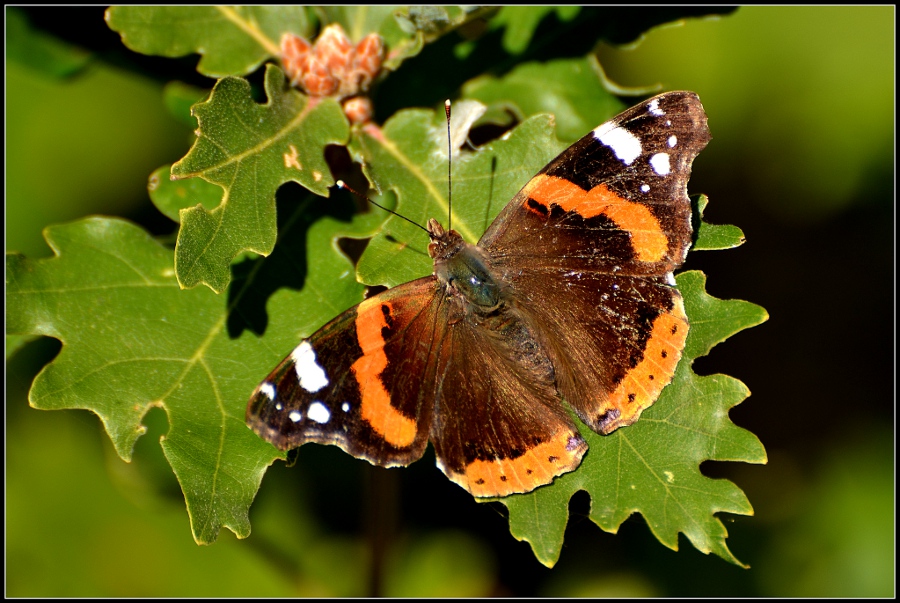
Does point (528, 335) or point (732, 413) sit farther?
point (732, 413)

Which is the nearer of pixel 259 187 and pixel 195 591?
pixel 259 187

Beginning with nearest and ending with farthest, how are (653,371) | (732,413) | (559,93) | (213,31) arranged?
(653,371)
(213,31)
(559,93)
(732,413)

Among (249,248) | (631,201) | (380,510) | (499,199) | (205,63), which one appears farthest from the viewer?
(380,510)

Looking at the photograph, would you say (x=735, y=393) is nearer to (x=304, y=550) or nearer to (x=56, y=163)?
(x=304, y=550)

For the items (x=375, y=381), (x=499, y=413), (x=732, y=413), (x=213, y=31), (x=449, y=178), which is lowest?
(x=732, y=413)

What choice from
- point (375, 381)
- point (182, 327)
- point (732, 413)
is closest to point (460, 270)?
point (375, 381)

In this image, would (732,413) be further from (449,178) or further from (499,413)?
(449,178)

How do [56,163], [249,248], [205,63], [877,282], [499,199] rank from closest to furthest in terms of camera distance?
[249,248] → [499,199] → [205,63] → [56,163] → [877,282]

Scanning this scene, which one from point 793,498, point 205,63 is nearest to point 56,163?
point 205,63
